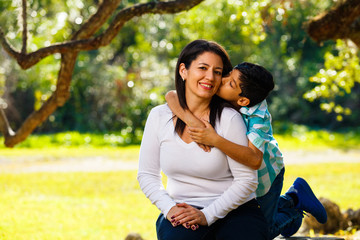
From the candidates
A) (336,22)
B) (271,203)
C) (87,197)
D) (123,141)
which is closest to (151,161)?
(271,203)

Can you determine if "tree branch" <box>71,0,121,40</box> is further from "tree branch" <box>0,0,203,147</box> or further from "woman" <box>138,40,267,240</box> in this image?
"woman" <box>138,40,267,240</box>

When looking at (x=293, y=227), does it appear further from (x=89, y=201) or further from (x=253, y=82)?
(x=89, y=201)

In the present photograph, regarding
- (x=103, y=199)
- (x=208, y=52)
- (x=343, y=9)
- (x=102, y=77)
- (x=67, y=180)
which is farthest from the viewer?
(x=102, y=77)

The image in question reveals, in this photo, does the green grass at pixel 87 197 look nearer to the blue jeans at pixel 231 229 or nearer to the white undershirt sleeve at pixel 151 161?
Result: the white undershirt sleeve at pixel 151 161

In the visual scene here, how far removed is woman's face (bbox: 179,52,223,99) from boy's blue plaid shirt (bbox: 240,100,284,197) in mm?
217

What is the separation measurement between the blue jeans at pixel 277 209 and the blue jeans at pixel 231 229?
14.6 inches

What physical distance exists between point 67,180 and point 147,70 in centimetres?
821

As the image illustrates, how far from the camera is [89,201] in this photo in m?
7.46

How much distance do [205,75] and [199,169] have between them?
1.70ft

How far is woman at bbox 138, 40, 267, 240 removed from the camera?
2566mm

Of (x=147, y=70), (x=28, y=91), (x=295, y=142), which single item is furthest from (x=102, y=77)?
(x=295, y=142)

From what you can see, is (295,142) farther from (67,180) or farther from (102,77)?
(67,180)

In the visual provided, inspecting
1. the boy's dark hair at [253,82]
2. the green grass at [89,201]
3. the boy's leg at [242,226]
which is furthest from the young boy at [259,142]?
the green grass at [89,201]

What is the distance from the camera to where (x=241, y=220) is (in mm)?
2588
